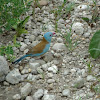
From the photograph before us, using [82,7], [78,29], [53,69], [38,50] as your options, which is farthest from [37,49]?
[82,7]

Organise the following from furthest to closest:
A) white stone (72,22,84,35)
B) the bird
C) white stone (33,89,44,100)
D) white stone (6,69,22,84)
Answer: white stone (72,22,84,35) < the bird < white stone (6,69,22,84) < white stone (33,89,44,100)

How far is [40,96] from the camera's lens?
2785 millimetres

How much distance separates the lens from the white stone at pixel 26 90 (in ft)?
9.17

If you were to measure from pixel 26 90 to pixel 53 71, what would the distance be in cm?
51

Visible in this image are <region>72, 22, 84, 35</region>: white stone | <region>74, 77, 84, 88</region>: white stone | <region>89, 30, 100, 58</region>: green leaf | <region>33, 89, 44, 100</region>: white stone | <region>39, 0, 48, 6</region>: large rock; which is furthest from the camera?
<region>39, 0, 48, 6</region>: large rock

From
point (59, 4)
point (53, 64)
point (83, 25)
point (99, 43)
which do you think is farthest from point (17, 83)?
point (59, 4)

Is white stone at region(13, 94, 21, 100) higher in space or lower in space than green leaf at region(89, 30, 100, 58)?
lower

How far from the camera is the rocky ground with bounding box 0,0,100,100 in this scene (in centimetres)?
284

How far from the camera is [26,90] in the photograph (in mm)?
2832

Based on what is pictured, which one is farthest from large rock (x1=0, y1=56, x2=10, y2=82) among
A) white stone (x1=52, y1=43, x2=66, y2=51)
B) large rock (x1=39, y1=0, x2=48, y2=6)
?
large rock (x1=39, y1=0, x2=48, y2=6)

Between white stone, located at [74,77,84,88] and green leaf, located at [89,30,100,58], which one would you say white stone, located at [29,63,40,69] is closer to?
white stone, located at [74,77,84,88]

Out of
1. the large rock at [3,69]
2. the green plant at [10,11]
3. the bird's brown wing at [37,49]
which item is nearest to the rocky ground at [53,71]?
the large rock at [3,69]

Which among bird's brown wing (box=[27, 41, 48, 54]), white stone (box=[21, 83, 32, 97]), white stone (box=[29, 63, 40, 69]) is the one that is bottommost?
white stone (box=[21, 83, 32, 97])

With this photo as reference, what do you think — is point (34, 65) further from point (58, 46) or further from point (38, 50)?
point (58, 46)
